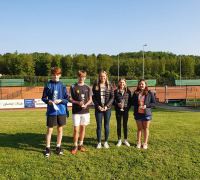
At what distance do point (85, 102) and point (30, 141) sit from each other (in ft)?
6.24

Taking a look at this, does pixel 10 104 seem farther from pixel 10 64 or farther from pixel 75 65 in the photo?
pixel 75 65

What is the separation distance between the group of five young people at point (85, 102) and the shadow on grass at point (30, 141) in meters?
0.44

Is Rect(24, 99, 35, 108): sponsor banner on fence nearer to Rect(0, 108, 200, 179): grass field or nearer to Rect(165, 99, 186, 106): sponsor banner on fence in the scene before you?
Rect(0, 108, 200, 179): grass field

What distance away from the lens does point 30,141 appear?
170 inches

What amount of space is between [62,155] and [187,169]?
2.35 metres

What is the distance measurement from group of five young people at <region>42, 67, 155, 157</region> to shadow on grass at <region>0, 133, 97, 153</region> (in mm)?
439

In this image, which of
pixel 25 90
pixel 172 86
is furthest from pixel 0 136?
pixel 172 86

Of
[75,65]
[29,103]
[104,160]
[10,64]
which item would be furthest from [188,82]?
[10,64]

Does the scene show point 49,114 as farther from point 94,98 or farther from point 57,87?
point 94,98

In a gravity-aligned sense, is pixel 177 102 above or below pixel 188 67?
below

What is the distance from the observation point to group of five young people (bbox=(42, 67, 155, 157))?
352 cm

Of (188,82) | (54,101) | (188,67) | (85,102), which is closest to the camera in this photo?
(54,101)

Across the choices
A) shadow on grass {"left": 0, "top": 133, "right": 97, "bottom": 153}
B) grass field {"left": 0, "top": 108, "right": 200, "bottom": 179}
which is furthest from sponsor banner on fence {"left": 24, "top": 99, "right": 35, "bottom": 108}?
grass field {"left": 0, "top": 108, "right": 200, "bottom": 179}

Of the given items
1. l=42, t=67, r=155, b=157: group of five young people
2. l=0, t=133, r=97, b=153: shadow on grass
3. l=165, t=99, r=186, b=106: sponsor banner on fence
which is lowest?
l=165, t=99, r=186, b=106: sponsor banner on fence
